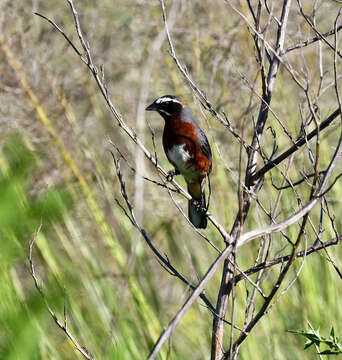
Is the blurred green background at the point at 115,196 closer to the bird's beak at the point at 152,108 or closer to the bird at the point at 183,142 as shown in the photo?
the bird at the point at 183,142

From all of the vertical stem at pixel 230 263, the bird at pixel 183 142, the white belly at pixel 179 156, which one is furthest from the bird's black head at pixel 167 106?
the vertical stem at pixel 230 263

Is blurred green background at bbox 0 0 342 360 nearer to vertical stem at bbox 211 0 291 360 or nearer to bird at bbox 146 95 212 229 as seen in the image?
vertical stem at bbox 211 0 291 360

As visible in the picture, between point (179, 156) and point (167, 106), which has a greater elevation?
point (167, 106)

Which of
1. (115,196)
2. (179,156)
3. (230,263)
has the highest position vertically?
(179,156)

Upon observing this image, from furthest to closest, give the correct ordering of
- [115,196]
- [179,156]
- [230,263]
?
[179,156] < [115,196] < [230,263]

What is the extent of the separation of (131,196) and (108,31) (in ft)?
6.39

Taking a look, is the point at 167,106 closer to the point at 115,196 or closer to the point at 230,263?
the point at 115,196

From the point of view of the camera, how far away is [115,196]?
3.76 meters

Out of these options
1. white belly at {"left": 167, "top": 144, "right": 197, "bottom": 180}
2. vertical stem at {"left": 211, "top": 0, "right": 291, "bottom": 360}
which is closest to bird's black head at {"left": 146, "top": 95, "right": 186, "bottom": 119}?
white belly at {"left": 167, "top": 144, "right": 197, "bottom": 180}

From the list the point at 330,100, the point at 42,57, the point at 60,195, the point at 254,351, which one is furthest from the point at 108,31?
the point at 60,195

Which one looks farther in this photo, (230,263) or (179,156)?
(179,156)

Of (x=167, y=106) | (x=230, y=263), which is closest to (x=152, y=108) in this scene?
(x=167, y=106)

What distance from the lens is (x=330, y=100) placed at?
7043 millimetres

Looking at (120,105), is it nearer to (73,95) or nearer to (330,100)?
(73,95)
